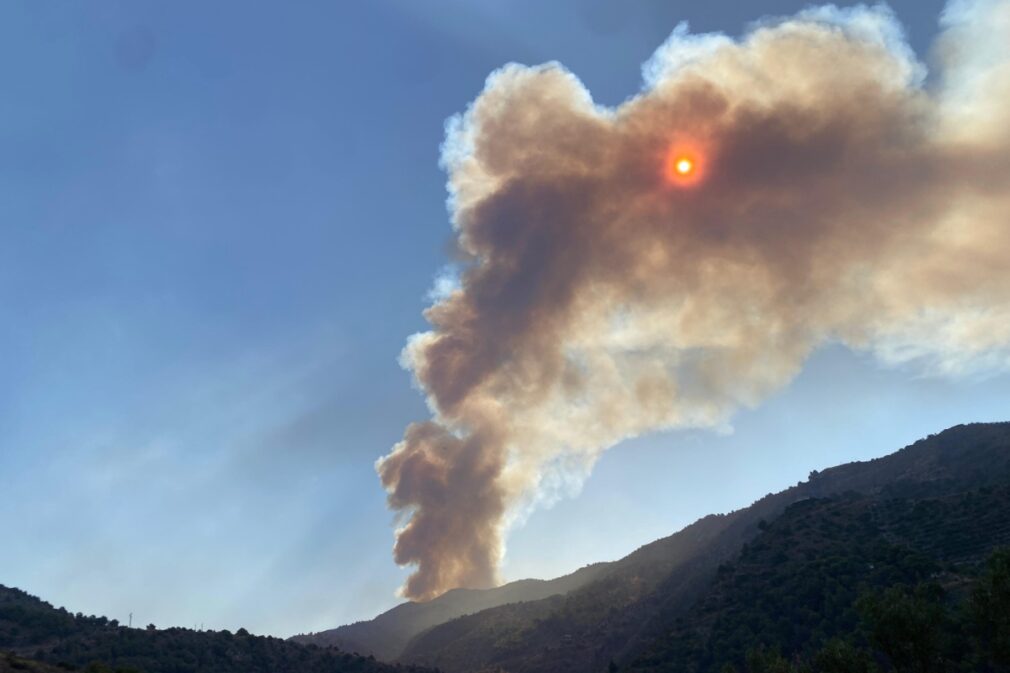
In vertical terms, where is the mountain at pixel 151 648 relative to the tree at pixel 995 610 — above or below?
above

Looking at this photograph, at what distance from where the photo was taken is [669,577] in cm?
16338

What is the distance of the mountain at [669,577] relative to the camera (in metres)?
131

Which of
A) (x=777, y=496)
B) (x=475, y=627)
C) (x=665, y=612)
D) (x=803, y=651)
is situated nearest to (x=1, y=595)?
(x=475, y=627)

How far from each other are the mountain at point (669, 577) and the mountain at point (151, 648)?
1219 inches

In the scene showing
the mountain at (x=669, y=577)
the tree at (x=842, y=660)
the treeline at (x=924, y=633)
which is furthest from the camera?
the mountain at (x=669, y=577)

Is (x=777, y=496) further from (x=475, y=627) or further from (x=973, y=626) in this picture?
(x=973, y=626)

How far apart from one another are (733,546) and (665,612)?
30770 millimetres

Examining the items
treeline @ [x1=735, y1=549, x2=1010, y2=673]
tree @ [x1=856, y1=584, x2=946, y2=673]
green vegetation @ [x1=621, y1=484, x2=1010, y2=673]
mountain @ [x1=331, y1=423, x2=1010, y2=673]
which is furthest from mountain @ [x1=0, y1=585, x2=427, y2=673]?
tree @ [x1=856, y1=584, x2=946, y2=673]

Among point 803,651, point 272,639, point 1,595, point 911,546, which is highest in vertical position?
point 1,595

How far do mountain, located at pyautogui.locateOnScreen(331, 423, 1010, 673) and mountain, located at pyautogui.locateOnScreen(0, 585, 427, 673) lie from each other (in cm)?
3096

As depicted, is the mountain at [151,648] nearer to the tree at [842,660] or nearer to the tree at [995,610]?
the tree at [842,660]

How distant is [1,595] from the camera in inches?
5482

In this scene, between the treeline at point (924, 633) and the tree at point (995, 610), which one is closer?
the tree at point (995, 610)

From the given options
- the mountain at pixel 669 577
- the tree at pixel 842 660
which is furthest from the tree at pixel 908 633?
the mountain at pixel 669 577
